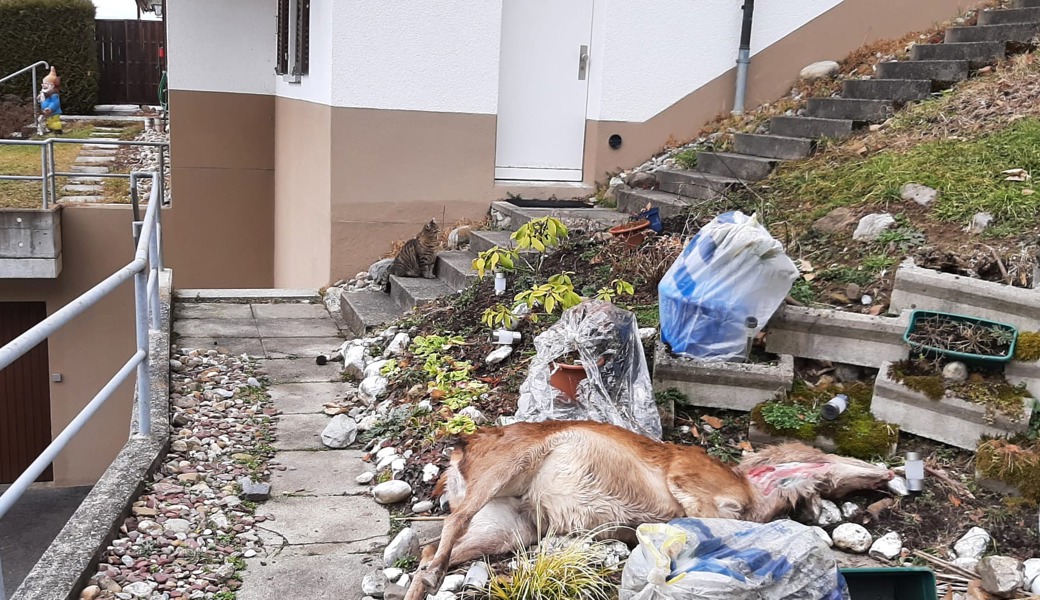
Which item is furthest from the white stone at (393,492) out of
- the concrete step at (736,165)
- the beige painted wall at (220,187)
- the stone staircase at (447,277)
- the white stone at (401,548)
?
the beige painted wall at (220,187)

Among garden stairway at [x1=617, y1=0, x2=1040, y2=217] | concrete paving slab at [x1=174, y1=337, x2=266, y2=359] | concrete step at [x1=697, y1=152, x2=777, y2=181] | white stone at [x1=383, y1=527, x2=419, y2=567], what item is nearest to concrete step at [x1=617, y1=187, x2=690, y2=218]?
garden stairway at [x1=617, y1=0, x2=1040, y2=217]

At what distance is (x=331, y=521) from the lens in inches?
139

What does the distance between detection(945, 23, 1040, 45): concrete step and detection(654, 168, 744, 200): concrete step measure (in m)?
2.53

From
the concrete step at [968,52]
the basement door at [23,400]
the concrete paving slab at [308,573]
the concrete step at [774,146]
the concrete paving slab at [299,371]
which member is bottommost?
the basement door at [23,400]

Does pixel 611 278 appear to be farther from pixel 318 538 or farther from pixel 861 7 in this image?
pixel 861 7

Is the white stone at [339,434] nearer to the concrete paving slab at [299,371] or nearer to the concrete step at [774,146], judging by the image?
the concrete paving slab at [299,371]

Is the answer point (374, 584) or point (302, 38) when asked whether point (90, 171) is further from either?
point (374, 584)

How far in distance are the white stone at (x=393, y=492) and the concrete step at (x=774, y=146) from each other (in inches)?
175

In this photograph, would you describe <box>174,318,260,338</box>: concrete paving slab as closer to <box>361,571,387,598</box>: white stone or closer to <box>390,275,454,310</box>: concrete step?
<box>390,275,454,310</box>: concrete step

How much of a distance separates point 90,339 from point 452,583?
795 centimetres

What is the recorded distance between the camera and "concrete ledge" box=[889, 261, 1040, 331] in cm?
364

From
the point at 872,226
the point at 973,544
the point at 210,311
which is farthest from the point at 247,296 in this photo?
the point at 973,544

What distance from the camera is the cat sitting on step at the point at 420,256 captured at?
680cm

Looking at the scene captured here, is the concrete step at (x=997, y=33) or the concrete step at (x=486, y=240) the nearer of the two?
the concrete step at (x=486, y=240)
